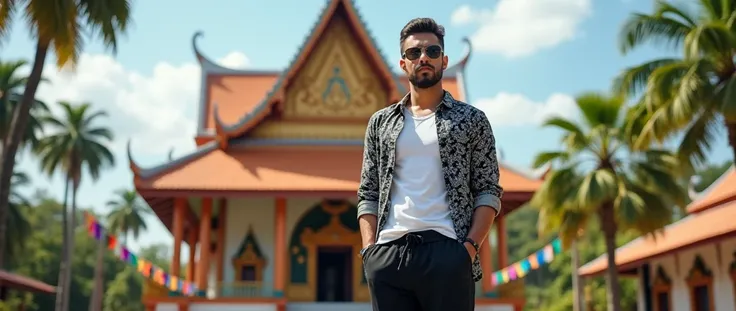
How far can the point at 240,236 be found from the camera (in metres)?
17.4

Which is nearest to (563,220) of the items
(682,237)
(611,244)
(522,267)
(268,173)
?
(611,244)

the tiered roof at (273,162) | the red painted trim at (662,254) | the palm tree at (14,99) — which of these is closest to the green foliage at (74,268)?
the palm tree at (14,99)

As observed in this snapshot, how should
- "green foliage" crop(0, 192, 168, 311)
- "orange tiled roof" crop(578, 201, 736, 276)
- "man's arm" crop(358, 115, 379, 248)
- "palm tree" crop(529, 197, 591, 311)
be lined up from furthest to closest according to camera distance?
"green foliage" crop(0, 192, 168, 311)
"palm tree" crop(529, 197, 591, 311)
"orange tiled roof" crop(578, 201, 736, 276)
"man's arm" crop(358, 115, 379, 248)

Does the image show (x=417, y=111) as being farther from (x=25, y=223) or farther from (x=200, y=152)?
(x=25, y=223)

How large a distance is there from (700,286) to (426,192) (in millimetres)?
16434

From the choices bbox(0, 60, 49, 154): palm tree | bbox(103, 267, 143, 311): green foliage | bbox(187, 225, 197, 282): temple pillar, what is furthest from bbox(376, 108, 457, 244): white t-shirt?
bbox(103, 267, 143, 311): green foliage

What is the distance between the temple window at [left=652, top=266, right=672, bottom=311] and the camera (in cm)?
1917

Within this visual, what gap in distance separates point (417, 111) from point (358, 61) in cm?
1543

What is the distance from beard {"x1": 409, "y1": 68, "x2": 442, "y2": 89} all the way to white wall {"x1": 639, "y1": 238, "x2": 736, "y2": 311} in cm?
1420

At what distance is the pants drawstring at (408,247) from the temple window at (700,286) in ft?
52.2

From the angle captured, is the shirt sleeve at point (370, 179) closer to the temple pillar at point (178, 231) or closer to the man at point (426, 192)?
the man at point (426, 192)

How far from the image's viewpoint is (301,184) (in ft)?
52.6

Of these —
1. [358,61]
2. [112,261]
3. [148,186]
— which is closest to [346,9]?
[358,61]

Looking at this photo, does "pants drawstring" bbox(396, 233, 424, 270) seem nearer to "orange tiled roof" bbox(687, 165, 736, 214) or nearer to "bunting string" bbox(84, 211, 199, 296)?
"bunting string" bbox(84, 211, 199, 296)
